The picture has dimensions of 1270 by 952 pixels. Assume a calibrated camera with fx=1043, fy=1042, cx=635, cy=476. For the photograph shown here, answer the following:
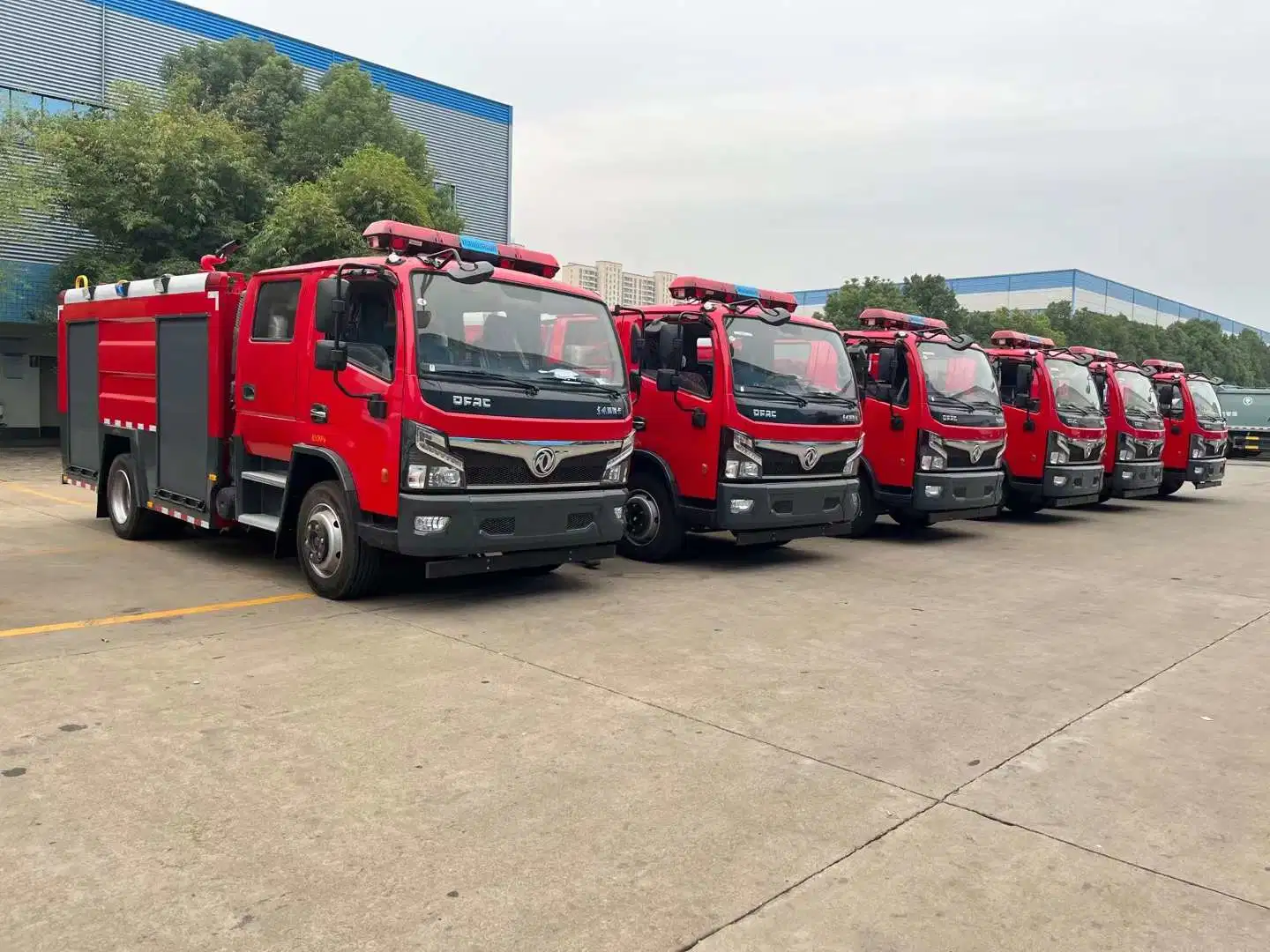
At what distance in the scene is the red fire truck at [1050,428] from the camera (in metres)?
13.7

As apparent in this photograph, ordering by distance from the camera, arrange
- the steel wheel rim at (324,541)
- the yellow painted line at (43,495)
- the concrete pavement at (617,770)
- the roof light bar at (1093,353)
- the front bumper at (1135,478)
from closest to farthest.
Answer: the concrete pavement at (617,770) < the steel wheel rim at (324,541) < the yellow painted line at (43,495) < the roof light bar at (1093,353) < the front bumper at (1135,478)

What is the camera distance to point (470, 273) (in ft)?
23.3

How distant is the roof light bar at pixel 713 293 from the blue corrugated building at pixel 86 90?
17.0 m

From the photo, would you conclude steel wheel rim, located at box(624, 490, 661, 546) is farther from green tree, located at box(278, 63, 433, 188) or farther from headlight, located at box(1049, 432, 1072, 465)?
green tree, located at box(278, 63, 433, 188)

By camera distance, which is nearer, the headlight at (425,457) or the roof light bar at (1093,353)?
the headlight at (425,457)

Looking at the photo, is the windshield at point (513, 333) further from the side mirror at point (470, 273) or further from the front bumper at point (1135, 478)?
the front bumper at point (1135, 478)

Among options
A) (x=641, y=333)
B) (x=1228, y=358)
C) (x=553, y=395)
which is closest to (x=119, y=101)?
(x=641, y=333)

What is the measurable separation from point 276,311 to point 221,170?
15137 millimetres

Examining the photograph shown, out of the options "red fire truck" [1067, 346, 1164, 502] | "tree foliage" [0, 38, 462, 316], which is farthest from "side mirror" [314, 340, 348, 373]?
"tree foliage" [0, 38, 462, 316]

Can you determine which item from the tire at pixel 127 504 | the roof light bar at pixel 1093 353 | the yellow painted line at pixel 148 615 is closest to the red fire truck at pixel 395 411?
the yellow painted line at pixel 148 615

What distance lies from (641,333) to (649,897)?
686 centimetres

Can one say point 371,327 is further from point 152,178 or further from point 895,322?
point 152,178

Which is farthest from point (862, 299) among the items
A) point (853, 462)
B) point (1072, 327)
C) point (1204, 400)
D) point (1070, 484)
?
point (853, 462)

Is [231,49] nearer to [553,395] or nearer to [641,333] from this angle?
[641,333]
